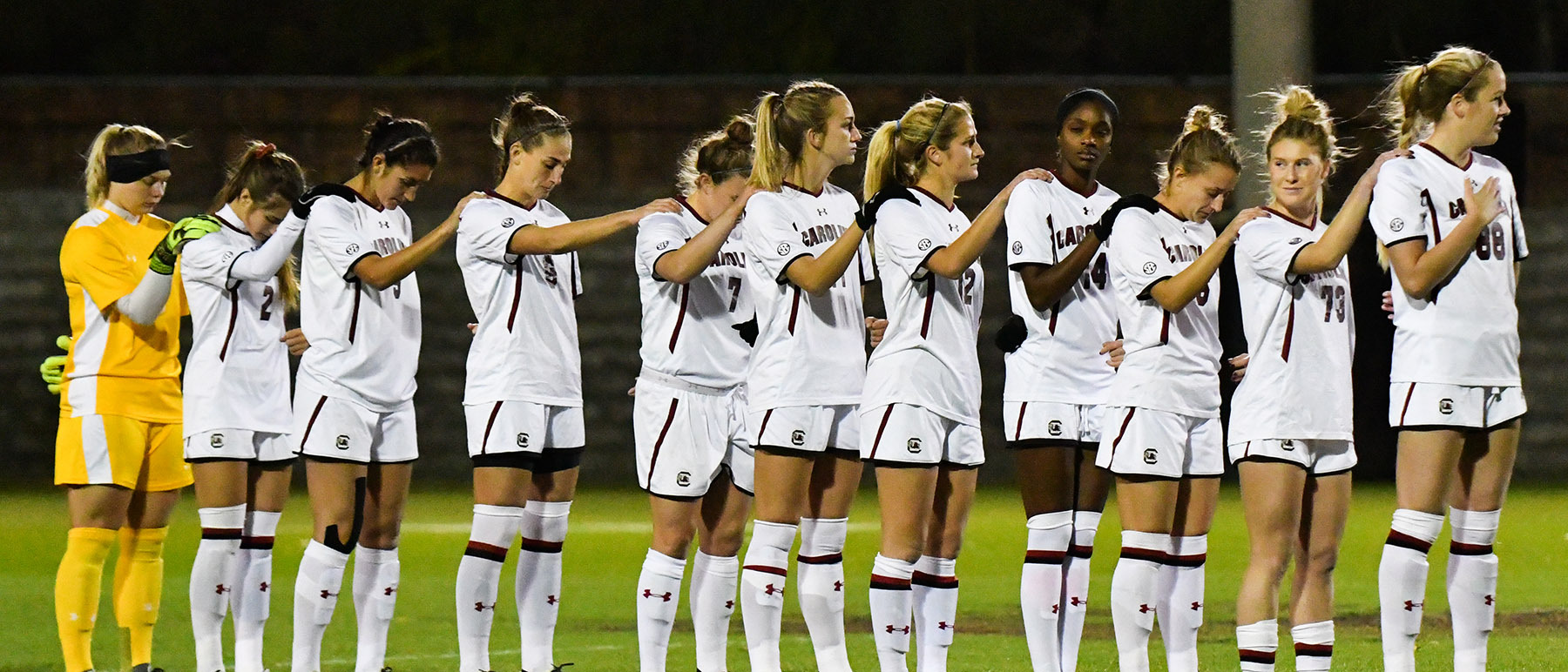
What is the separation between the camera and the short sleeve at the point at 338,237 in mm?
5648

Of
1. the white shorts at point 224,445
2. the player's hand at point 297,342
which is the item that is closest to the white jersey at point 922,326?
the player's hand at point 297,342

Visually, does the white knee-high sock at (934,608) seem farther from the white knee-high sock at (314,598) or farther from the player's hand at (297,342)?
the player's hand at (297,342)

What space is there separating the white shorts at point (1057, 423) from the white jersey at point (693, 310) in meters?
0.87

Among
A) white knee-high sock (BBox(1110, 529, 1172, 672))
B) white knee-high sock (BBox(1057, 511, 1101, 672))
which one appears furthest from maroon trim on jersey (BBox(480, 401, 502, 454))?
white knee-high sock (BBox(1110, 529, 1172, 672))

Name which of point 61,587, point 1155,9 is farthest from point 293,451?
point 1155,9

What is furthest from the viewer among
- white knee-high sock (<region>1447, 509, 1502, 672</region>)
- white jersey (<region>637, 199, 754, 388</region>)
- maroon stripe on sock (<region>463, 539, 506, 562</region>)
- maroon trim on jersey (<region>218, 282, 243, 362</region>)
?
maroon trim on jersey (<region>218, 282, 243, 362</region>)

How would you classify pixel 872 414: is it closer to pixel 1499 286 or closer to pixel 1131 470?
pixel 1131 470

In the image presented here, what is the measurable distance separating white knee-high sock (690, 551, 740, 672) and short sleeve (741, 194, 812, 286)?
36.1 inches

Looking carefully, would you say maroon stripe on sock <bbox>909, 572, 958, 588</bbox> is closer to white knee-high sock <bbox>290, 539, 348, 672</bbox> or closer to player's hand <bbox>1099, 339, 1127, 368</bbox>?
player's hand <bbox>1099, 339, 1127, 368</bbox>

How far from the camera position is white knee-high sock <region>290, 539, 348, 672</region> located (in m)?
5.63

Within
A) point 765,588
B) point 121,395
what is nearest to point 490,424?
point 765,588

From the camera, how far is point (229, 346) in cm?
611

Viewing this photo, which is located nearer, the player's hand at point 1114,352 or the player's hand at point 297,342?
the player's hand at point 1114,352

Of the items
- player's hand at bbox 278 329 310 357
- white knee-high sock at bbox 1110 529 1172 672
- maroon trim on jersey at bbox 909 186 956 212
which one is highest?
maroon trim on jersey at bbox 909 186 956 212
